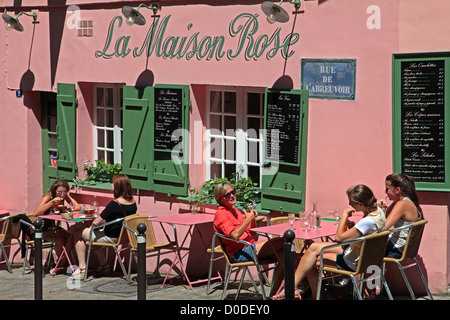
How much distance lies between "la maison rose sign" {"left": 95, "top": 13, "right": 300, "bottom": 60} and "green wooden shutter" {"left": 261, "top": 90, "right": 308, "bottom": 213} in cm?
65

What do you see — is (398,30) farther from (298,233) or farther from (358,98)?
(298,233)

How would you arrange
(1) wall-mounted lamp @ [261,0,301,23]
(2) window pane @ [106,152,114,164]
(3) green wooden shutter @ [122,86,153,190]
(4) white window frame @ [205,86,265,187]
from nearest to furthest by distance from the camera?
(1) wall-mounted lamp @ [261,0,301,23], (4) white window frame @ [205,86,265,187], (3) green wooden shutter @ [122,86,153,190], (2) window pane @ [106,152,114,164]

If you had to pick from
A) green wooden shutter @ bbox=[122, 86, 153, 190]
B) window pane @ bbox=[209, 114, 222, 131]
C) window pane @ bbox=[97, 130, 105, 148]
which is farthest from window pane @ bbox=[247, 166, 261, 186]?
window pane @ bbox=[97, 130, 105, 148]

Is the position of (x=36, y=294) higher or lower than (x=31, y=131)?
lower

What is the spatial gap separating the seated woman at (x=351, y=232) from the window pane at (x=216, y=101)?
3.02 m

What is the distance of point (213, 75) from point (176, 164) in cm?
127

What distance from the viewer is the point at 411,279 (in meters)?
9.54

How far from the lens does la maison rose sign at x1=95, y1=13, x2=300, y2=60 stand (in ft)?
34.3

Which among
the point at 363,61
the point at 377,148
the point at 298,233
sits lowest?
the point at 298,233

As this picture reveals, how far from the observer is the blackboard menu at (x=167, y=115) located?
37.5ft

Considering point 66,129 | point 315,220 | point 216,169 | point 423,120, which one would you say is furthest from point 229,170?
point 423,120

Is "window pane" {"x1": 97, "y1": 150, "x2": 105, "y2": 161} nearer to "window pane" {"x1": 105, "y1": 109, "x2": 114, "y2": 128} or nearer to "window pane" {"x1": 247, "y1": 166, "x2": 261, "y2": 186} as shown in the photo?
"window pane" {"x1": 105, "y1": 109, "x2": 114, "y2": 128}
